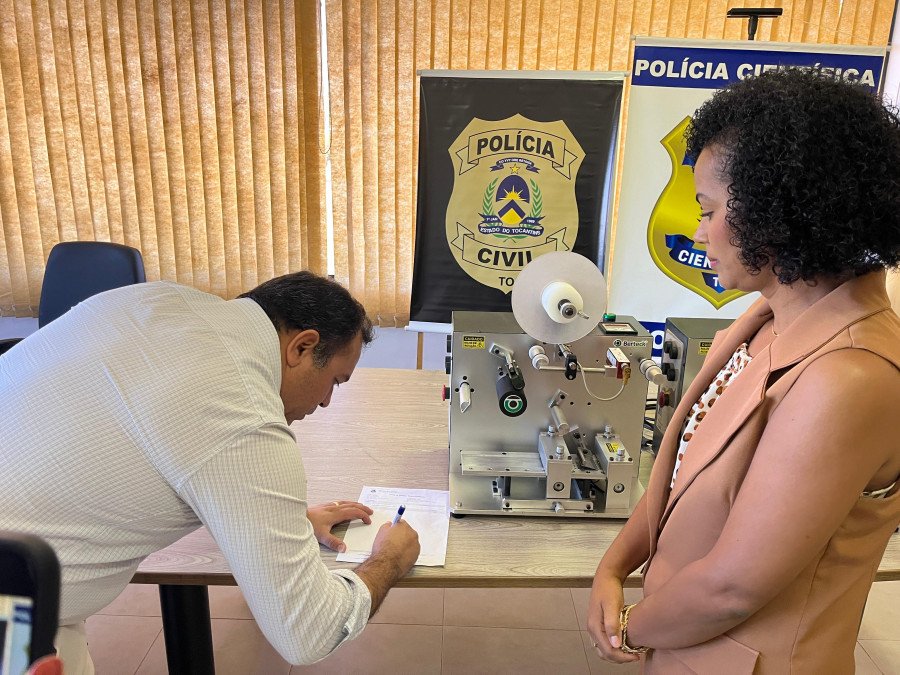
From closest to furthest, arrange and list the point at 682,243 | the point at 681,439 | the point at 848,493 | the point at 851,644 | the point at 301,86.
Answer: the point at 848,493, the point at 851,644, the point at 681,439, the point at 682,243, the point at 301,86

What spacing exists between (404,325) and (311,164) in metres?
0.97

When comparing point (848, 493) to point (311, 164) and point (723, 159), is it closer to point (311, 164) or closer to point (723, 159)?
point (723, 159)

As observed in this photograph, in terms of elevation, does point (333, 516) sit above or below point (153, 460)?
below

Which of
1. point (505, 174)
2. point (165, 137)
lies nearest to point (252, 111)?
point (165, 137)

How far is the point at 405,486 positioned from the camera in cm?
152

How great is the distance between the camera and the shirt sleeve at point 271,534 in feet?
2.96

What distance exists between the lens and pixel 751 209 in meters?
0.77

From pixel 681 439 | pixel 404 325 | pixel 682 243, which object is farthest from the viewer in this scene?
pixel 404 325

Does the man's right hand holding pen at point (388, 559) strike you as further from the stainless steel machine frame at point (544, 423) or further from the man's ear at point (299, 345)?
the man's ear at point (299, 345)

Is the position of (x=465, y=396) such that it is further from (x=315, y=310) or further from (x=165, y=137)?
(x=165, y=137)

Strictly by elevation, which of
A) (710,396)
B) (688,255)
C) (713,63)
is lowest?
(688,255)

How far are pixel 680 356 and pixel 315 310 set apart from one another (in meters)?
0.90

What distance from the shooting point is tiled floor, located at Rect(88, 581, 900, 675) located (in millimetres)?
1935

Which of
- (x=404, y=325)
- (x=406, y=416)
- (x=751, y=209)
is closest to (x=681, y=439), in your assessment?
(x=751, y=209)
